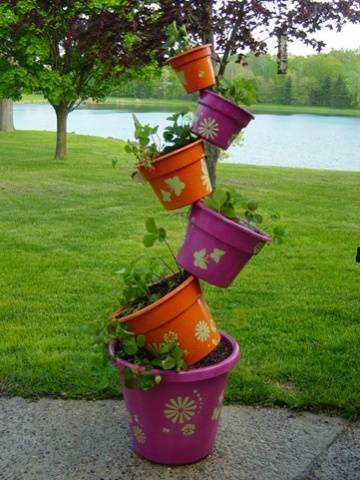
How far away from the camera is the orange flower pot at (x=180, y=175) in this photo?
108 inches

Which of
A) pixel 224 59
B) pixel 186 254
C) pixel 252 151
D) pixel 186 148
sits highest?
pixel 224 59

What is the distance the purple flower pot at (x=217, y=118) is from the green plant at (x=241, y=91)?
0.06 metres

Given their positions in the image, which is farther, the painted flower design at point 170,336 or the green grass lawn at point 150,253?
the green grass lawn at point 150,253

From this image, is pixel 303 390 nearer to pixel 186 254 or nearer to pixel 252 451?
pixel 252 451

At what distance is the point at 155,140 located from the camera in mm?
2779

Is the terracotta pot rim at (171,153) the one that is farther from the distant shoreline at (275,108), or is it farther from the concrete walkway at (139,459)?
the distant shoreline at (275,108)

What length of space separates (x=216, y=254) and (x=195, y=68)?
750mm

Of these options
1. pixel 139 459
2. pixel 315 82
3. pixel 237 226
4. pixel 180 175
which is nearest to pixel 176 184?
pixel 180 175

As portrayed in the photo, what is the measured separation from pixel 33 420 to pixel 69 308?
63.6 inches

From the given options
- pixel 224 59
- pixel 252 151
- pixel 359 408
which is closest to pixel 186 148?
pixel 359 408

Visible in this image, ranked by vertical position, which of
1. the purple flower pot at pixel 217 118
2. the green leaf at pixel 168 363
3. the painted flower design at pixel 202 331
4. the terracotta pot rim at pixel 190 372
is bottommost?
the terracotta pot rim at pixel 190 372

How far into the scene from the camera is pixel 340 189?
1131cm

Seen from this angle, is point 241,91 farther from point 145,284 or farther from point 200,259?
point 145,284

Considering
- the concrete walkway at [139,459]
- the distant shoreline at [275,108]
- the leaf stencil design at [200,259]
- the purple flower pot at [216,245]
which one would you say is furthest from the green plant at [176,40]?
the distant shoreline at [275,108]
